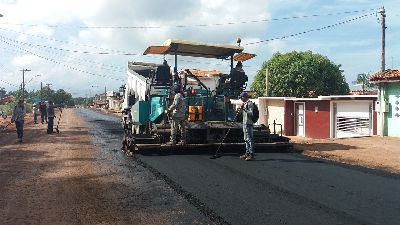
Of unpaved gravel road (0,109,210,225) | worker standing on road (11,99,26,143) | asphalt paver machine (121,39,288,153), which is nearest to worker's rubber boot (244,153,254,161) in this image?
asphalt paver machine (121,39,288,153)

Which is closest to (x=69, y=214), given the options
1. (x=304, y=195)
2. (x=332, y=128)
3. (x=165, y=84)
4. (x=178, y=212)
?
(x=178, y=212)

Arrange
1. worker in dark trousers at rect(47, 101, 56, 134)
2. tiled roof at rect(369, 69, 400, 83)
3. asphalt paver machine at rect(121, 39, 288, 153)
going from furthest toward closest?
worker in dark trousers at rect(47, 101, 56, 134)
tiled roof at rect(369, 69, 400, 83)
asphalt paver machine at rect(121, 39, 288, 153)

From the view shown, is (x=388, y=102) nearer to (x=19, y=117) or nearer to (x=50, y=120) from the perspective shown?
(x=19, y=117)

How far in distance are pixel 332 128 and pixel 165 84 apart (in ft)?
39.5

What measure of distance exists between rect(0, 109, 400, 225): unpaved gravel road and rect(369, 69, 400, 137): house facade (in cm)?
829

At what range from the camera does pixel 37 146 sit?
13.7 meters

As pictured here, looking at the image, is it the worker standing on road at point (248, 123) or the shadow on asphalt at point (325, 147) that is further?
the shadow on asphalt at point (325, 147)

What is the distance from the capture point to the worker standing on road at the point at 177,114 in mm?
10859

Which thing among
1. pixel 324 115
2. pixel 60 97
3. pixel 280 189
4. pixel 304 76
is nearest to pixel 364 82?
pixel 304 76

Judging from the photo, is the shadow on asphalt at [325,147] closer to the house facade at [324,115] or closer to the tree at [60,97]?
the house facade at [324,115]

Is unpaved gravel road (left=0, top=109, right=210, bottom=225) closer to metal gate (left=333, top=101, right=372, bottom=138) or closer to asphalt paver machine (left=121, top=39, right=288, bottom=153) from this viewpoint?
asphalt paver machine (left=121, top=39, right=288, bottom=153)

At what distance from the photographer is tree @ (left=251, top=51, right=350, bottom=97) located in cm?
3769

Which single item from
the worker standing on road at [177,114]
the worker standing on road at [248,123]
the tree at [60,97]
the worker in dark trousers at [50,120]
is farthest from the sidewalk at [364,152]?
the tree at [60,97]

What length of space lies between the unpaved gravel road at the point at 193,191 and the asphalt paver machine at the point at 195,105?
80 cm
